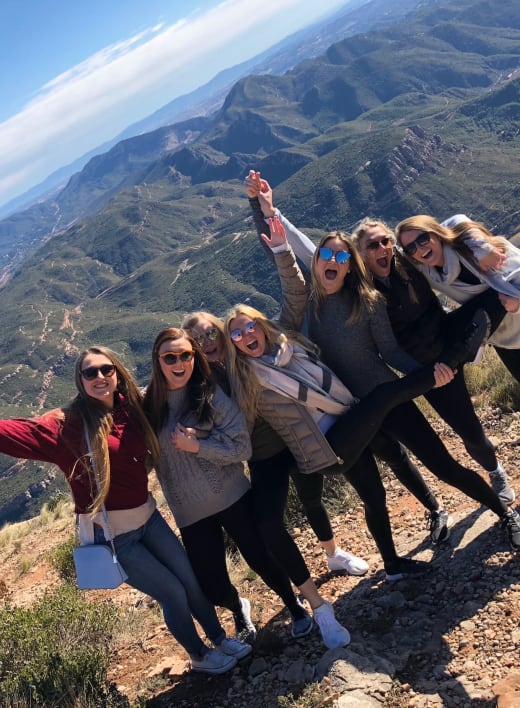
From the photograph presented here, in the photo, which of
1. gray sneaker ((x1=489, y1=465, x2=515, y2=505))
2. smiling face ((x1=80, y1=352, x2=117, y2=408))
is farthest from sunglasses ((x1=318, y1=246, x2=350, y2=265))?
gray sneaker ((x1=489, y1=465, x2=515, y2=505))

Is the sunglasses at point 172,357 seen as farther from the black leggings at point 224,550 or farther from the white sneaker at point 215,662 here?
the white sneaker at point 215,662

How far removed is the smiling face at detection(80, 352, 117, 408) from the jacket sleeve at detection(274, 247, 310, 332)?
1391 mm

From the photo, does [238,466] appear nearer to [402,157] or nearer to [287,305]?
[287,305]

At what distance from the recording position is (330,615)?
3.96 metres

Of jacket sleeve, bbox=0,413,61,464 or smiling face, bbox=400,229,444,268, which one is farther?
smiling face, bbox=400,229,444,268

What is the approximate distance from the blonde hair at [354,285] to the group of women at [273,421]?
0.4 inches

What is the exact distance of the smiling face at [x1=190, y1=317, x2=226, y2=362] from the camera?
13.6ft

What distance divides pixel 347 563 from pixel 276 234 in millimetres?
2791

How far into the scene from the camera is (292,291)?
14.8ft

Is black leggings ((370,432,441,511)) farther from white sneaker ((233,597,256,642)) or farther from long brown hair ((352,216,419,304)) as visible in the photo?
white sneaker ((233,597,256,642))

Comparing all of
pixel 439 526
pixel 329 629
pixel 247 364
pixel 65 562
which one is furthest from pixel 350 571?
pixel 65 562

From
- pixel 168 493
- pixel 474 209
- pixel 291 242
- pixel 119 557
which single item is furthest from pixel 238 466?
pixel 474 209

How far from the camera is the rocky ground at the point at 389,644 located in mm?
3361

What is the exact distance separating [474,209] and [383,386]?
15185cm
